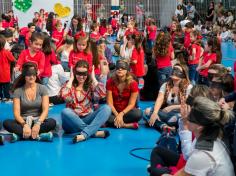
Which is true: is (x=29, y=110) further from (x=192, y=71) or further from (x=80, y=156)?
(x=192, y=71)

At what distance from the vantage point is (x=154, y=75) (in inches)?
324

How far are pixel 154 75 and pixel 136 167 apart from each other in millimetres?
3612

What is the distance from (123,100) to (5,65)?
8.25ft

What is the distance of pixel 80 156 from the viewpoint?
5.15 m

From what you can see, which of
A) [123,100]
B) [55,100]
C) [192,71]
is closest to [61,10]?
[192,71]

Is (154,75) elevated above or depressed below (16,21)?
below

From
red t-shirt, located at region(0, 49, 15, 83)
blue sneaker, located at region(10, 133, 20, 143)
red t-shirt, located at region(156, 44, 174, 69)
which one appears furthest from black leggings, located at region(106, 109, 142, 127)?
red t-shirt, located at region(0, 49, 15, 83)

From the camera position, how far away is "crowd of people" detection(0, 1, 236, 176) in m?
2.83

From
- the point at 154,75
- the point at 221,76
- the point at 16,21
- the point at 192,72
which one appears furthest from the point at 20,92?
the point at 16,21

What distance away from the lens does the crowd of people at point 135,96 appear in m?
2.83

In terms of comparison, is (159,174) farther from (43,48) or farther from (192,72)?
(192,72)

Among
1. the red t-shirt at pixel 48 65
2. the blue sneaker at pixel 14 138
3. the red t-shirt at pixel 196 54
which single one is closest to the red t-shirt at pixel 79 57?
the red t-shirt at pixel 48 65

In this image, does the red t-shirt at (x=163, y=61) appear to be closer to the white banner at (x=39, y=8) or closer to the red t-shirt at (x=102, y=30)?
the white banner at (x=39, y=8)

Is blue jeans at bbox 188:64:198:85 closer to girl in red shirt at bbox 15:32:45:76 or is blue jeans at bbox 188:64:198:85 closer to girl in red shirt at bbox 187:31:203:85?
girl in red shirt at bbox 187:31:203:85
